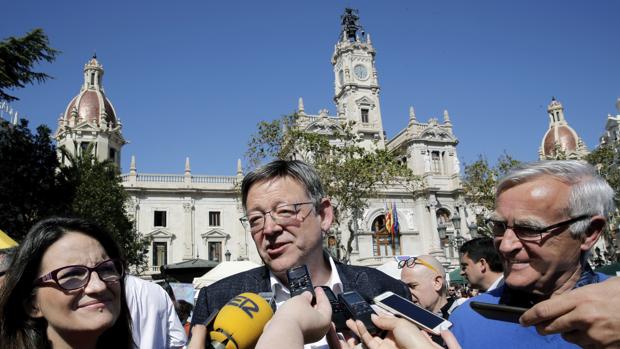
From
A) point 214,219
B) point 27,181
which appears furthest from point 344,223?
point 27,181

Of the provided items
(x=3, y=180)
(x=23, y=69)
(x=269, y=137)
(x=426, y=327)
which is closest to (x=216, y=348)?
(x=426, y=327)

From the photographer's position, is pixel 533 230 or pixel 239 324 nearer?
pixel 239 324

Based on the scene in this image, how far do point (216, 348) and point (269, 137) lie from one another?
2307 cm

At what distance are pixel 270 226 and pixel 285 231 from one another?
0.09 m

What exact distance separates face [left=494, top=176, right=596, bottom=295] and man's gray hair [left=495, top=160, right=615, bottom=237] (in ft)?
0.11

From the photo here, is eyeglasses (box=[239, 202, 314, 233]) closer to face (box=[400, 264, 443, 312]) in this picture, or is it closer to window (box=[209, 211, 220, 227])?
face (box=[400, 264, 443, 312])

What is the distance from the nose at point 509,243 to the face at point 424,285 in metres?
Answer: 3.40

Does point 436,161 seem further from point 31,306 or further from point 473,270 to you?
point 31,306

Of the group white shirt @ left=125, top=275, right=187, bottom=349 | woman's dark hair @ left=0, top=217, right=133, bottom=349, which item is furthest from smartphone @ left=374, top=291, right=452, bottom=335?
white shirt @ left=125, top=275, right=187, bottom=349

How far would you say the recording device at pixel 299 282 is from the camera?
1668mm

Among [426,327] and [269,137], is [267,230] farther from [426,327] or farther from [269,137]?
[269,137]

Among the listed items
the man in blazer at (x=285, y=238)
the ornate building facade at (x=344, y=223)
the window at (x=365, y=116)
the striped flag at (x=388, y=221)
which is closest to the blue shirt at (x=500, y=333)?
the man in blazer at (x=285, y=238)

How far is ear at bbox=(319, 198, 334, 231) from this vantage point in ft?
9.14

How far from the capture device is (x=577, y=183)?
2145mm
